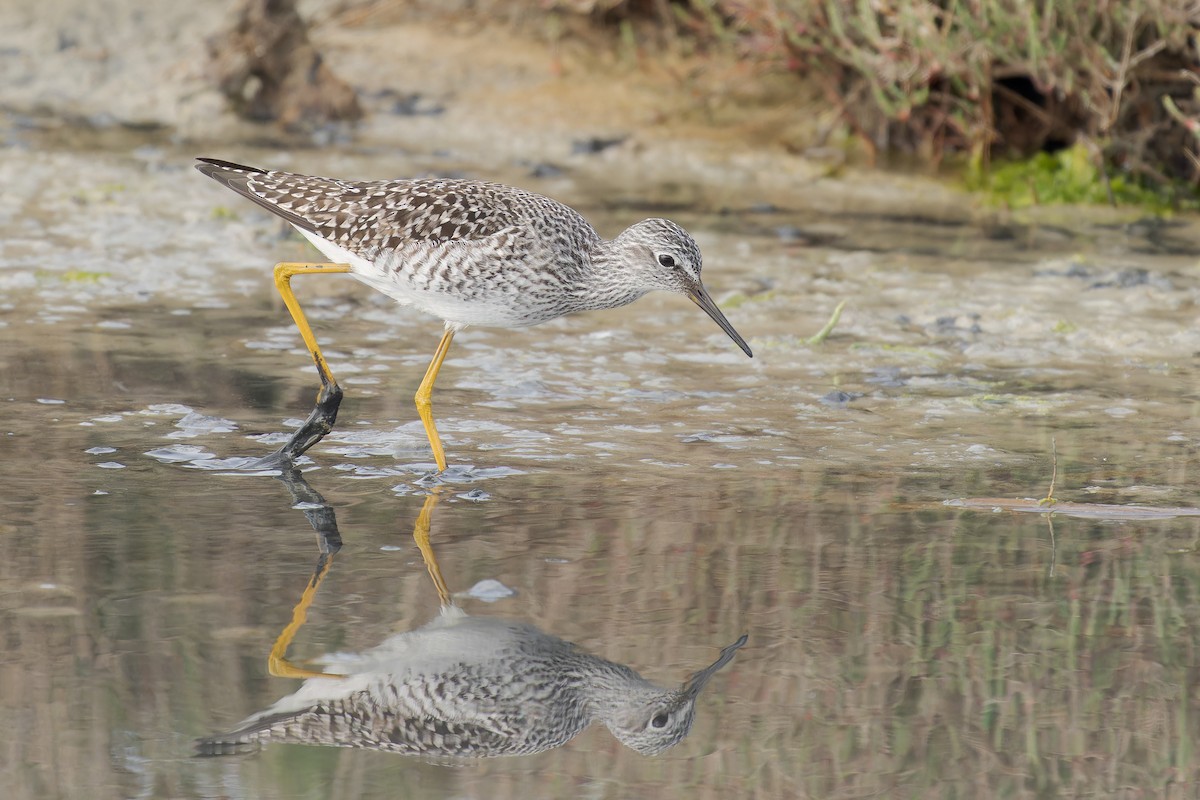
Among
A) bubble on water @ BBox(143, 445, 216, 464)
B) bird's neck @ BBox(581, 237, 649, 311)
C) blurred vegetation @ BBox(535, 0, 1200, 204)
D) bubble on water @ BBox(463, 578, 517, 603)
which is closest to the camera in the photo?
bubble on water @ BBox(463, 578, 517, 603)

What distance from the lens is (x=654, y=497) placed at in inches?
235

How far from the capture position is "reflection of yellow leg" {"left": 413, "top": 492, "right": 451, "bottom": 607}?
5004 mm

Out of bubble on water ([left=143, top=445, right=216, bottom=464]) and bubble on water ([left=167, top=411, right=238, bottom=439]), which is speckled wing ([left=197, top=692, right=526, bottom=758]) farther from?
bubble on water ([left=167, top=411, right=238, bottom=439])

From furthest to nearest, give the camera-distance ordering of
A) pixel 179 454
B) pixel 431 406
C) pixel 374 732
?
pixel 431 406 → pixel 179 454 → pixel 374 732

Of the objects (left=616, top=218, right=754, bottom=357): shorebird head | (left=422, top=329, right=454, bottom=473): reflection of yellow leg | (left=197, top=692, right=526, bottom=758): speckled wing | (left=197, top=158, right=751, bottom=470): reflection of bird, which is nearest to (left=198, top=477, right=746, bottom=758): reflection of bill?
(left=197, top=692, right=526, bottom=758): speckled wing

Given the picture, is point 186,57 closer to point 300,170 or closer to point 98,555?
point 300,170

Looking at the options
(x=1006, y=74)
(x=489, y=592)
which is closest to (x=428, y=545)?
(x=489, y=592)

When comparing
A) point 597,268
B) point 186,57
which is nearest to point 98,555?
point 597,268

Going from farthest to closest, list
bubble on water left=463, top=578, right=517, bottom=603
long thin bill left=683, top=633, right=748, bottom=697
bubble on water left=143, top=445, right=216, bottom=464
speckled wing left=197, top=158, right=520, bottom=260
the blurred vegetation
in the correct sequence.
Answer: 1. the blurred vegetation
2. speckled wing left=197, top=158, right=520, bottom=260
3. bubble on water left=143, top=445, right=216, bottom=464
4. bubble on water left=463, top=578, right=517, bottom=603
5. long thin bill left=683, top=633, right=748, bottom=697

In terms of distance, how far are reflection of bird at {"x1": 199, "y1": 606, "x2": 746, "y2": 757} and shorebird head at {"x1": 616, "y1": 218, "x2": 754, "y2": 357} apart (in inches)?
97.3

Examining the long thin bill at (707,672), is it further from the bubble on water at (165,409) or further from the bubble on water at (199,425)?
the bubble on water at (165,409)

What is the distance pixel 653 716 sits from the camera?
13.8 ft

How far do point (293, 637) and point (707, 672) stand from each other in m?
1.16

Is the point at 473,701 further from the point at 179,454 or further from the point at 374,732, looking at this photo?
the point at 179,454
